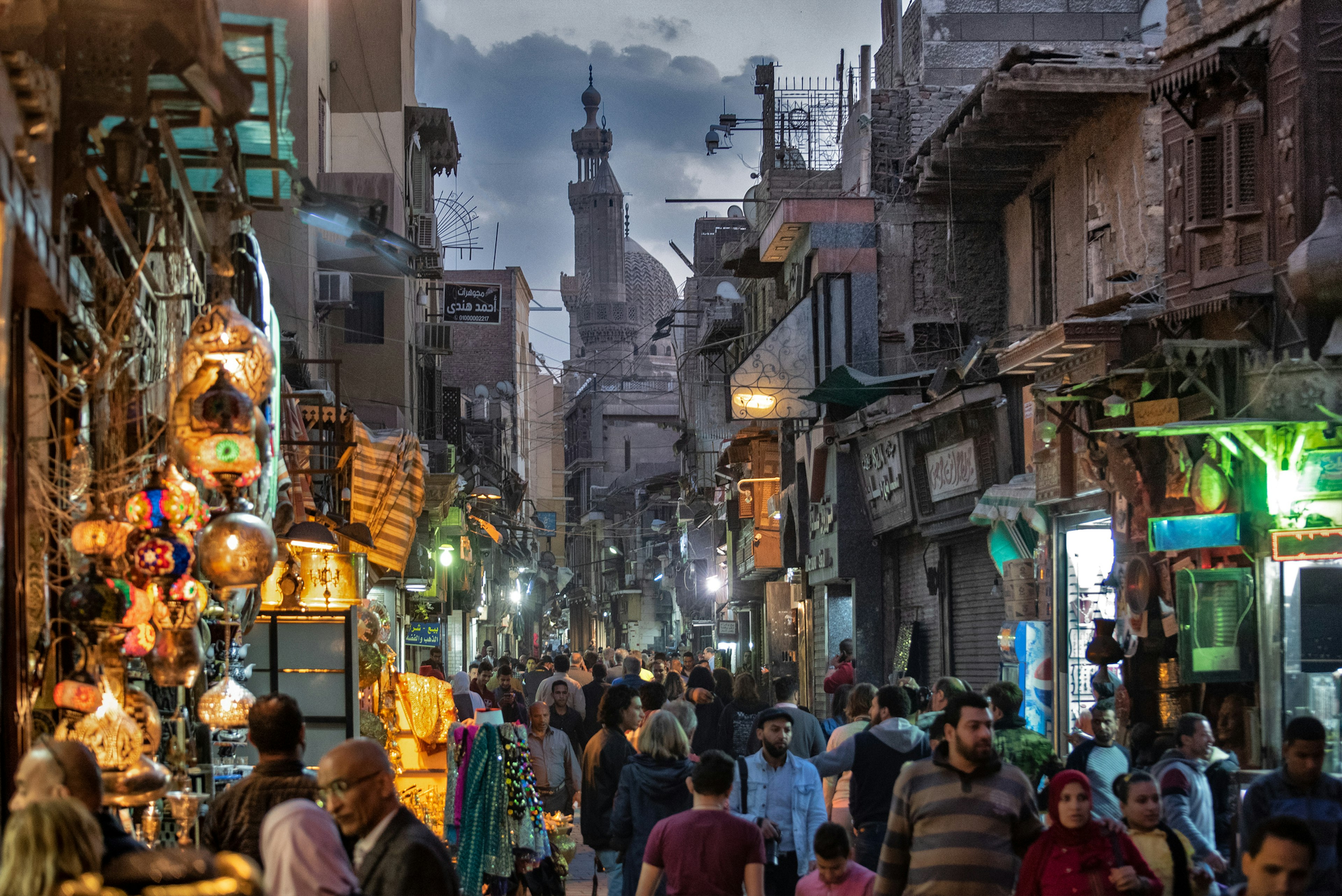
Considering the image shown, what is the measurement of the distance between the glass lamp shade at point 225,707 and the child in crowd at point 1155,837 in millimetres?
4461

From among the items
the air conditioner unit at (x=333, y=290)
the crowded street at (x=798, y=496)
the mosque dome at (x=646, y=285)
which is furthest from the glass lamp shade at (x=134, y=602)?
the mosque dome at (x=646, y=285)

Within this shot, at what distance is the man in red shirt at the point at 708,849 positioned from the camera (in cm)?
682

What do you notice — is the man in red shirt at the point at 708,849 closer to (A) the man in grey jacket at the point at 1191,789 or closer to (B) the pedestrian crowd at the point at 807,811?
(B) the pedestrian crowd at the point at 807,811

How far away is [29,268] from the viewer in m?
5.39

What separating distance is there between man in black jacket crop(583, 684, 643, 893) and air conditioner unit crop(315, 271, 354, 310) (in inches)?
604

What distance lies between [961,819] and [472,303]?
30.3 m

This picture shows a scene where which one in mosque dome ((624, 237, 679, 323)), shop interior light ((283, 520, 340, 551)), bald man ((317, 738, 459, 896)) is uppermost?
mosque dome ((624, 237, 679, 323))

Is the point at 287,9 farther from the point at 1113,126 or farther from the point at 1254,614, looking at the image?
the point at 1254,614

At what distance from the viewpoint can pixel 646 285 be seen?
14162 cm

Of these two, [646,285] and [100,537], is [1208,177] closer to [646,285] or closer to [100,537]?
[100,537]

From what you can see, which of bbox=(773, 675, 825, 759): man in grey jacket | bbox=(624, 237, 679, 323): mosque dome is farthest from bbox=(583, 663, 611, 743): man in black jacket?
bbox=(624, 237, 679, 323): mosque dome

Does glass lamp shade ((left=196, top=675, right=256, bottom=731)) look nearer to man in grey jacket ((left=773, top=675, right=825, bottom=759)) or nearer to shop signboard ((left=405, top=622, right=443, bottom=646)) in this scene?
man in grey jacket ((left=773, top=675, right=825, bottom=759))

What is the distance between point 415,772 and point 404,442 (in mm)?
8363

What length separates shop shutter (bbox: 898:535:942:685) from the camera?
2223 centimetres
